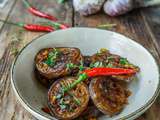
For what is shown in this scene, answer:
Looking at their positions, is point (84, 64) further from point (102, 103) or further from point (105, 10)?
point (105, 10)

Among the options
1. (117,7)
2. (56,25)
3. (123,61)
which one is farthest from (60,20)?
(123,61)

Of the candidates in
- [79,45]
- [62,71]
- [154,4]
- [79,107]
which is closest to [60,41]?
[79,45]

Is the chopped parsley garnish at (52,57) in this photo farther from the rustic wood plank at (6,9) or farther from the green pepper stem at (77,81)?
the rustic wood plank at (6,9)

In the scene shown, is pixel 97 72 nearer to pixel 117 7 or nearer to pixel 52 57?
pixel 52 57

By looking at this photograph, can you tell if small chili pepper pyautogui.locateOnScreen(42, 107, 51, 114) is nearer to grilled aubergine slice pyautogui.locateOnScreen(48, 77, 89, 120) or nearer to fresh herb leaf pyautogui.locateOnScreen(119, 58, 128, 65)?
grilled aubergine slice pyautogui.locateOnScreen(48, 77, 89, 120)

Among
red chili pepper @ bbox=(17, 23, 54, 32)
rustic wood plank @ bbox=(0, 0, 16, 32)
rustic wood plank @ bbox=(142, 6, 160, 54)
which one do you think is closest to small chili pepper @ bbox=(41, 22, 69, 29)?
red chili pepper @ bbox=(17, 23, 54, 32)
